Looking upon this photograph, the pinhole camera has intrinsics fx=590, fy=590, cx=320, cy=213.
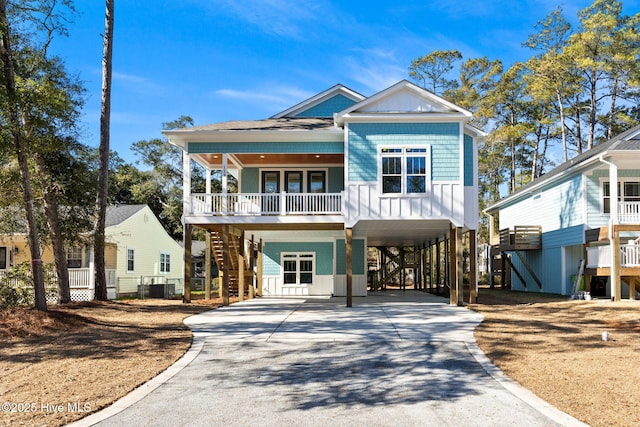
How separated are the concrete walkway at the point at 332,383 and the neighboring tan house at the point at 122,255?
48.0 feet

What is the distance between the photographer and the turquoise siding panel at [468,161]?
1959 centimetres

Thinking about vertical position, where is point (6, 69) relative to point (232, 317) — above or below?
above

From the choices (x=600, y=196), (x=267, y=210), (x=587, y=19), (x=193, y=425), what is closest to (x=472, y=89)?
(x=587, y=19)

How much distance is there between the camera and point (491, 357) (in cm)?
967

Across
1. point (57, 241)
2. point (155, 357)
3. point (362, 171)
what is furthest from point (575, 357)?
point (57, 241)

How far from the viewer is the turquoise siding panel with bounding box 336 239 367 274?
2345 cm

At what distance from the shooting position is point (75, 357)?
9328 mm

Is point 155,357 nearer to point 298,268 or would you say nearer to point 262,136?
point 262,136

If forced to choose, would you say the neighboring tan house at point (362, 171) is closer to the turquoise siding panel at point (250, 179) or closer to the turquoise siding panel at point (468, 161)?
the turquoise siding panel at point (468, 161)

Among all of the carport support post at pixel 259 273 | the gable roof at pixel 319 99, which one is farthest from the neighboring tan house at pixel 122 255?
the gable roof at pixel 319 99

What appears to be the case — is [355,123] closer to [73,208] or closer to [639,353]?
[73,208]

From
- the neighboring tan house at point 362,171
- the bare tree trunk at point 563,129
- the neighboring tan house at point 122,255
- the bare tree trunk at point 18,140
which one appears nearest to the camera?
the bare tree trunk at point 18,140

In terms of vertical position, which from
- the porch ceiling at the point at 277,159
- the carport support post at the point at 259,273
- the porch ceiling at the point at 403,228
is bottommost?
the carport support post at the point at 259,273

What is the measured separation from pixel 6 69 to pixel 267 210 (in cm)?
887
